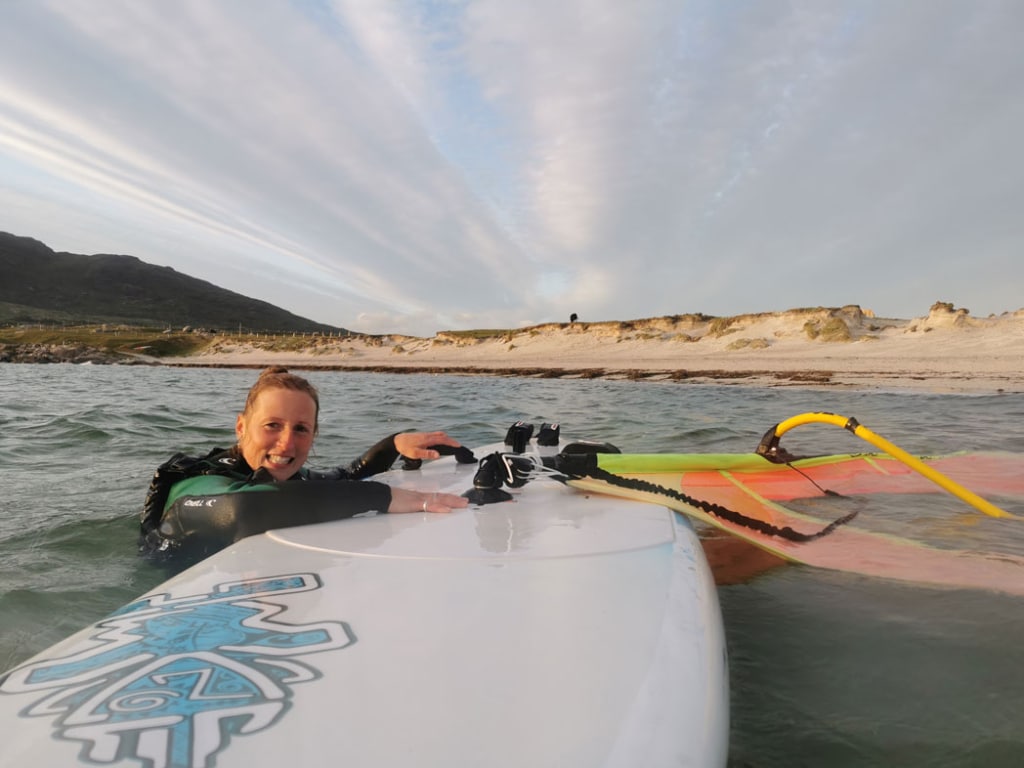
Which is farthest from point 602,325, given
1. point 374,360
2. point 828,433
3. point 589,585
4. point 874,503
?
point 589,585

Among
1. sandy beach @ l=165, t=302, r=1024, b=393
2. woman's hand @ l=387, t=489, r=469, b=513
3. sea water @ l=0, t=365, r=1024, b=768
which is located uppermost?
sandy beach @ l=165, t=302, r=1024, b=393

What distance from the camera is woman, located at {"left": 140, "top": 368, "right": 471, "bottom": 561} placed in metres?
2.32

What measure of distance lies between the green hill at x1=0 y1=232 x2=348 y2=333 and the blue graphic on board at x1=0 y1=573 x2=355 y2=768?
3811 inches

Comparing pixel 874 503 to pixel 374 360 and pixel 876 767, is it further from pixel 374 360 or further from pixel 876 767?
pixel 374 360

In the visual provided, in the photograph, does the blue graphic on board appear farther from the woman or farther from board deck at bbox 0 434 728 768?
the woman

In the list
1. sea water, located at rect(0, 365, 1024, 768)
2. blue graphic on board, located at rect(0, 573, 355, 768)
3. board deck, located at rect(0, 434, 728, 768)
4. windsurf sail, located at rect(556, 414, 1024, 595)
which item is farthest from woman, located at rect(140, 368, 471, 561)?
windsurf sail, located at rect(556, 414, 1024, 595)

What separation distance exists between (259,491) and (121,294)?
443 feet

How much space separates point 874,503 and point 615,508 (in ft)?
7.07

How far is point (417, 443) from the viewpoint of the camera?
3.58 metres

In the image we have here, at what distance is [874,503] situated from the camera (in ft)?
12.1

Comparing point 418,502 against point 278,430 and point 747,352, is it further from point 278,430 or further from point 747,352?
point 747,352

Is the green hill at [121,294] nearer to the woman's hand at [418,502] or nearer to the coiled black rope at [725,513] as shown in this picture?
the woman's hand at [418,502]

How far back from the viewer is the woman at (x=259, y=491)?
232 centimetres

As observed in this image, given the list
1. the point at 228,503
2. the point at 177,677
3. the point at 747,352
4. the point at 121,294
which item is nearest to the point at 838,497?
the point at 228,503
